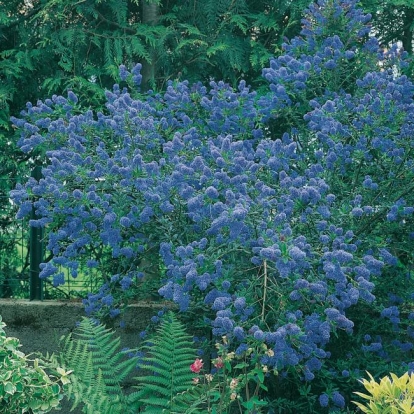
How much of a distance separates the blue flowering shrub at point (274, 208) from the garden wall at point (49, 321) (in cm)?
34

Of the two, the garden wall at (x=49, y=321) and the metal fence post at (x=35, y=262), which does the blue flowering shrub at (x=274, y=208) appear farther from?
the metal fence post at (x=35, y=262)

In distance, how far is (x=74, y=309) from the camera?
5.27 meters

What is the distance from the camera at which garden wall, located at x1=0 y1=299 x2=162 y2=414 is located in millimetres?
5176

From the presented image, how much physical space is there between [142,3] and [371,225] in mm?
3702

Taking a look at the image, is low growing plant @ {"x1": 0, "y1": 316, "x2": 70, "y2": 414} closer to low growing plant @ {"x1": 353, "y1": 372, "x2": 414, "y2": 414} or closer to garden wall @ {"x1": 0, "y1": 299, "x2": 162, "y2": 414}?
garden wall @ {"x1": 0, "y1": 299, "x2": 162, "y2": 414}

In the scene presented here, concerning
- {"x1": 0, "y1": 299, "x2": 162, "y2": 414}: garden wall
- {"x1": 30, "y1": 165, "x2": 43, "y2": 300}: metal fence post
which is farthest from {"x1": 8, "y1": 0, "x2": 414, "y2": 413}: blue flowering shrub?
{"x1": 30, "y1": 165, "x2": 43, "y2": 300}: metal fence post

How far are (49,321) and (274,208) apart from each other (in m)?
2.10

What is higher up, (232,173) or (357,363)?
(232,173)

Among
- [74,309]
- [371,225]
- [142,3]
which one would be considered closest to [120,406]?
[74,309]

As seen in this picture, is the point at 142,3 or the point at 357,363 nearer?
the point at 357,363

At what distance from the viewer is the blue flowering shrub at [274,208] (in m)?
3.85

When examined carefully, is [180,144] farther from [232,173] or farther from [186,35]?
[186,35]

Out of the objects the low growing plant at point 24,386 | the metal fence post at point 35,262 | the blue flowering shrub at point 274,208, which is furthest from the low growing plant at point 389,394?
the metal fence post at point 35,262

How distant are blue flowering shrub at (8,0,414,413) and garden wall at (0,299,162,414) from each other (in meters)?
0.34
